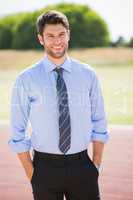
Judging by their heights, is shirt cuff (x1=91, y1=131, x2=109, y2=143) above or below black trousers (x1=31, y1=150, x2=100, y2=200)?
above

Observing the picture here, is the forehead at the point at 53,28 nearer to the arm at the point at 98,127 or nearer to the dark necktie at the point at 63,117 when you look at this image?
Result: the dark necktie at the point at 63,117

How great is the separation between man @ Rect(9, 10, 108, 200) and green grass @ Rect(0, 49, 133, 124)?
503cm

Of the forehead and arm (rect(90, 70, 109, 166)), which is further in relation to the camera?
arm (rect(90, 70, 109, 166))

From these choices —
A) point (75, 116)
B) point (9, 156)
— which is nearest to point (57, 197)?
point (75, 116)

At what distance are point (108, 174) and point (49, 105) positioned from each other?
2084 mm

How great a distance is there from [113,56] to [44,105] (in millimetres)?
5994

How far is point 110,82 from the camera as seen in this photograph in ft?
25.2

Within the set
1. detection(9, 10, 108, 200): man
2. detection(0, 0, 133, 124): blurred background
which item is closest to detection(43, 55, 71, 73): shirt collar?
detection(9, 10, 108, 200): man

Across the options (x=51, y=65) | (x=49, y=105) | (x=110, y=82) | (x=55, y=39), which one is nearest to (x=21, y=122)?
(x=49, y=105)

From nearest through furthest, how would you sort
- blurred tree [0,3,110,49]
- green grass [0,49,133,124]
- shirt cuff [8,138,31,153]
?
shirt cuff [8,138,31,153]
green grass [0,49,133,124]
blurred tree [0,3,110,49]

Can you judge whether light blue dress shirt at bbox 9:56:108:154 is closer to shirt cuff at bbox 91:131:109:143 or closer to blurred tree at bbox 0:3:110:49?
shirt cuff at bbox 91:131:109:143

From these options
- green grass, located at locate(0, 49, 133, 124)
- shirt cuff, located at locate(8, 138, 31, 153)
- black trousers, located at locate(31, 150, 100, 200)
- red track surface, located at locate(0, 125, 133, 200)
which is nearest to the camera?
black trousers, located at locate(31, 150, 100, 200)

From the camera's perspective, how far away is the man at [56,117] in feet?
5.97

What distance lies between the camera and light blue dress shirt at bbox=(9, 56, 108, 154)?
184 centimetres
